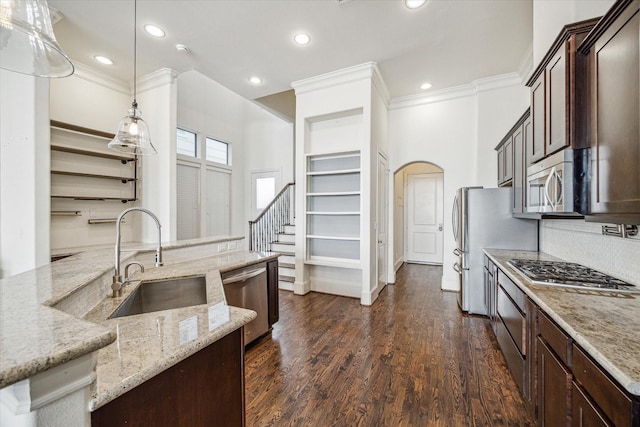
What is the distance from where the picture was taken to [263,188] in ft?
24.0

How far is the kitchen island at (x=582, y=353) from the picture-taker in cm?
89

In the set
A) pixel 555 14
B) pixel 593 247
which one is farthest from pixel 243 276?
pixel 555 14

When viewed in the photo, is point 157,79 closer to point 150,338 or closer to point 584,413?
point 150,338

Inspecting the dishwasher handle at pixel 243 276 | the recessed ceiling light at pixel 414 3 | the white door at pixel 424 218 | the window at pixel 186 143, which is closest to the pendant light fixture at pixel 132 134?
the dishwasher handle at pixel 243 276

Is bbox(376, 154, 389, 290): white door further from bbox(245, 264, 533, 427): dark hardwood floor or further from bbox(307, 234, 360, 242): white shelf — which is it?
bbox(245, 264, 533, 427): dark hardwood floor

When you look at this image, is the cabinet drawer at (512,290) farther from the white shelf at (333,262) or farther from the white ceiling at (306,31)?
the white ceiling at (306,31)

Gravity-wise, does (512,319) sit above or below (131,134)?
below

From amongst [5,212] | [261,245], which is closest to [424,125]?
[261,245]

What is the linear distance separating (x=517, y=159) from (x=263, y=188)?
5.65 metres

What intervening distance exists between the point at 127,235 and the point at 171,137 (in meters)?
1.79

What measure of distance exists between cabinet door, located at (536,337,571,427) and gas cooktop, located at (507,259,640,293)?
1.50 ft

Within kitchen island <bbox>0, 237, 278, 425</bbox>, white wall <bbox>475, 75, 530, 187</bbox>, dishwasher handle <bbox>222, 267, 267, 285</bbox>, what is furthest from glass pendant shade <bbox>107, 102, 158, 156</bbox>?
white wall <bbox>475, 75, 530, 187</bbox>

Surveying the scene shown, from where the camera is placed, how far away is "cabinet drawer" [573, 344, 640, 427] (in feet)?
2.77

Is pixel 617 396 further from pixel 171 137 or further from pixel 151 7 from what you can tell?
pixel 171 137
